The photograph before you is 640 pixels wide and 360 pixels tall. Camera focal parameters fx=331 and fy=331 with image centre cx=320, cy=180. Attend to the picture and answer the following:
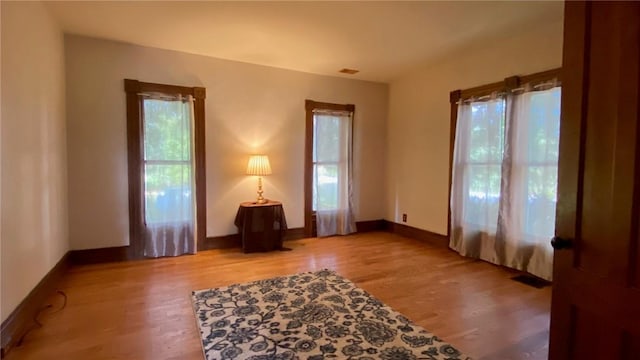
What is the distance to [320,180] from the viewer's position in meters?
5.11

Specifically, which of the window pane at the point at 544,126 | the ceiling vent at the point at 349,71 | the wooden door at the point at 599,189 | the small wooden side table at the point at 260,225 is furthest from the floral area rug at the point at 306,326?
the ceiling vent at the point at 349,71

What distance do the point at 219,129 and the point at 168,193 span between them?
3.42 ft

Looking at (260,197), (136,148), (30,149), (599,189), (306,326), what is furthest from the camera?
(260,197)

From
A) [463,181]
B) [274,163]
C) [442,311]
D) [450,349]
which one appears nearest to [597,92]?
[450,349]

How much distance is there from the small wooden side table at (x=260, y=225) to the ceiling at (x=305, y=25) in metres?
1.97

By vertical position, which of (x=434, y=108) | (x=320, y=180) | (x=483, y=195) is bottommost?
(x=483, y=195)

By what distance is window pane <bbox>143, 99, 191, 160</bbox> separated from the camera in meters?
3.97

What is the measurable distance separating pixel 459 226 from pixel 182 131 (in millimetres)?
3734

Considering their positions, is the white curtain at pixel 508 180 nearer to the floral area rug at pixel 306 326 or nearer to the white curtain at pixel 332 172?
the white curtain at pixel 332 172

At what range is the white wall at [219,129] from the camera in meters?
3.71

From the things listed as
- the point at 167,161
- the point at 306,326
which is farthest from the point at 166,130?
the point at 306,326

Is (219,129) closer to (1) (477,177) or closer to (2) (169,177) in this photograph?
(2) (169,177)

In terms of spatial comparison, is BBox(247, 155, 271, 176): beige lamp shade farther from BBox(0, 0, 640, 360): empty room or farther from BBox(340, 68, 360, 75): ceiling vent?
BBox(340, 68, 360, 75): ceiling vent

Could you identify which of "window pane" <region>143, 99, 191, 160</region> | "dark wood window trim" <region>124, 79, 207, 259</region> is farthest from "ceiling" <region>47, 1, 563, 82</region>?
"window pane" <region>143, 99, 191, 160</region>
